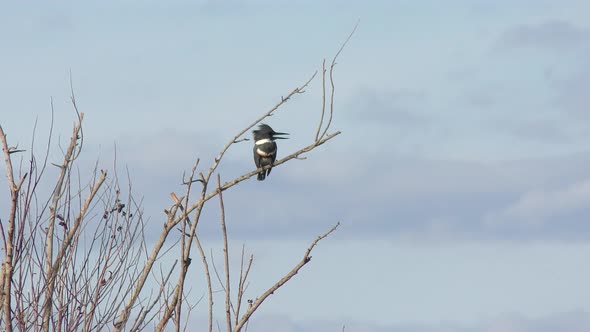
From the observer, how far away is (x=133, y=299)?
252 inches

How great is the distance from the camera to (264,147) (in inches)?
703

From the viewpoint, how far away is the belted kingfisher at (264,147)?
17781 mm

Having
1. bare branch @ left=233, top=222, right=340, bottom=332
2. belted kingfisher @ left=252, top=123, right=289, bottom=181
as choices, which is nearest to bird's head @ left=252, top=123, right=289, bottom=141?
belted kingfisher @ left=252, top=123, right=289, bottom=181

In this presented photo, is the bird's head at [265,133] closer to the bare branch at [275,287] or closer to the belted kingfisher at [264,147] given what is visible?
the belted kingfisher at [264,147]

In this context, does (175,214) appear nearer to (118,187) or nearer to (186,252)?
(186,252)

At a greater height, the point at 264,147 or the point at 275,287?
the point at 264,147

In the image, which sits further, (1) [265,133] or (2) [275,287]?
(1) [265,133]

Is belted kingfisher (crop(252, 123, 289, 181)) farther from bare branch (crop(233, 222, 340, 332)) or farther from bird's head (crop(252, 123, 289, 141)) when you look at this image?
bare branch (crop(233, 222, 340, 332))

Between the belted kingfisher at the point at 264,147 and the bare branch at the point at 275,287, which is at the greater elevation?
the belted kingfisher at the point at 264,147

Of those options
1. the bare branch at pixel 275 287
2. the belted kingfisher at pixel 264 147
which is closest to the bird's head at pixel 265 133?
the belted kingfisher at pixel 264 147

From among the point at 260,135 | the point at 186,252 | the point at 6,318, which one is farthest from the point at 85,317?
the point at 260,135

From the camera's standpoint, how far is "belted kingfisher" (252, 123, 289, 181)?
58.3ft

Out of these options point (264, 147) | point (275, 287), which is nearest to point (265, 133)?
point (264, 147)

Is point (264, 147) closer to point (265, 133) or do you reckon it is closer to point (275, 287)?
point (265, 133)
